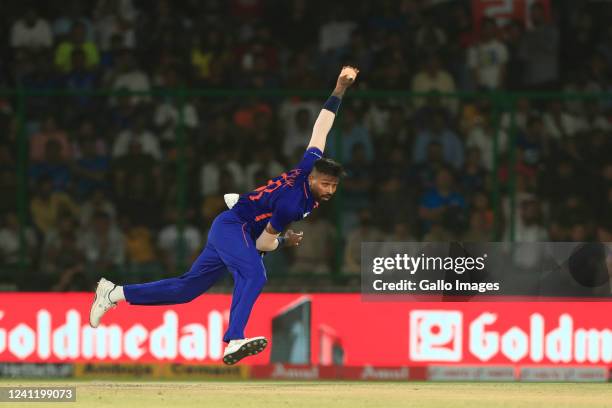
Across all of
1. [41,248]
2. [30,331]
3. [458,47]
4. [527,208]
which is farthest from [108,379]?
[458,47]

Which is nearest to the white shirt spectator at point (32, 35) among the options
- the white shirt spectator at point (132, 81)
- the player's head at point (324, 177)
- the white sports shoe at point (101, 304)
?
the white shirt spectator at point (132, 81)

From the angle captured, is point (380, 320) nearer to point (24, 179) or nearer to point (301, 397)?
point (301, 397)

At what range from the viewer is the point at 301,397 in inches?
457

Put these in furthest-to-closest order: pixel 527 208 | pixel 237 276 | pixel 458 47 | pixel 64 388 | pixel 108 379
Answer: pixel 458 47, pixel 527 208, pixel 108 379, pixel 64 388, pixel 237 276

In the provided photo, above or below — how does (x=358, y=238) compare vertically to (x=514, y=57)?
below

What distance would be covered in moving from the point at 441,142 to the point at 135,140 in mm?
3468

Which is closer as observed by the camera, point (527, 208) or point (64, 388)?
point (64, 388)

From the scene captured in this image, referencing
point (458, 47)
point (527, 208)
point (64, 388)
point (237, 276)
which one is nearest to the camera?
point (237, 276)

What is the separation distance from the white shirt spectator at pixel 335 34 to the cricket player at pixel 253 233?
7510 mm

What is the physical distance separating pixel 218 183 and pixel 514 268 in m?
3.51

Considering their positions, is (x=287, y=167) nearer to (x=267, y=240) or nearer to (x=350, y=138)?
(x=350, y=138)

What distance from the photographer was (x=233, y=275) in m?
11.5

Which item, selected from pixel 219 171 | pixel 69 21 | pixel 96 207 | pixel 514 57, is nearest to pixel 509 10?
pixel 514 57

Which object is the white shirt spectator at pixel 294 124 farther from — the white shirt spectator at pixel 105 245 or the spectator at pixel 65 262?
the spectator at pixel 65 262
